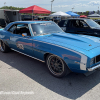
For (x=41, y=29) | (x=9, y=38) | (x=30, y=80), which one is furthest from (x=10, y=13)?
(x=30, y=80)

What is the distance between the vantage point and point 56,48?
2969mm

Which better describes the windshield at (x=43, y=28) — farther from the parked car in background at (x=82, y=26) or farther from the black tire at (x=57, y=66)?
the parked car in background at (x=82, y=26)

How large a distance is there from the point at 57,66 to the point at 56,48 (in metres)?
0.55

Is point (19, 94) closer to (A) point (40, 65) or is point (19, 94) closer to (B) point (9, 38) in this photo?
(A) point (40, 65)

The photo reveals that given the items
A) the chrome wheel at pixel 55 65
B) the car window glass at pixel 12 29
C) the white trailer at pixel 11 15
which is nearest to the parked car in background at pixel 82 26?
the car window glass at pixel 12 29

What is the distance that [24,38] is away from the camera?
157 inches

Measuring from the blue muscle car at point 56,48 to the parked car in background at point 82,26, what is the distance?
2.74 metres

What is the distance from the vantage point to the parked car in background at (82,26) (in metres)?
6.33

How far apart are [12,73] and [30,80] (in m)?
0.74

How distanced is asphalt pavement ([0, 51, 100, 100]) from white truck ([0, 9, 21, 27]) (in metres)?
14.1

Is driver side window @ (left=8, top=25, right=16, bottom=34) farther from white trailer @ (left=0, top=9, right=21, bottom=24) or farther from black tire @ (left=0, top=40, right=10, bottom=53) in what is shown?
white trailer @ (left=0, top=9, right=21, bottom=24)

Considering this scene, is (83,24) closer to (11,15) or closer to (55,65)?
(55,65)

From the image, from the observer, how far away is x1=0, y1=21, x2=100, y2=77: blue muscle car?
2651 millimetres

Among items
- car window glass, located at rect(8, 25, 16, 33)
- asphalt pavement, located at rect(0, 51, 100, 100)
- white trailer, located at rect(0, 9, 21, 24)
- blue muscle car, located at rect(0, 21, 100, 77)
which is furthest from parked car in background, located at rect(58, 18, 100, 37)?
white trailer, located at rect(0, 9, 21, 24)
